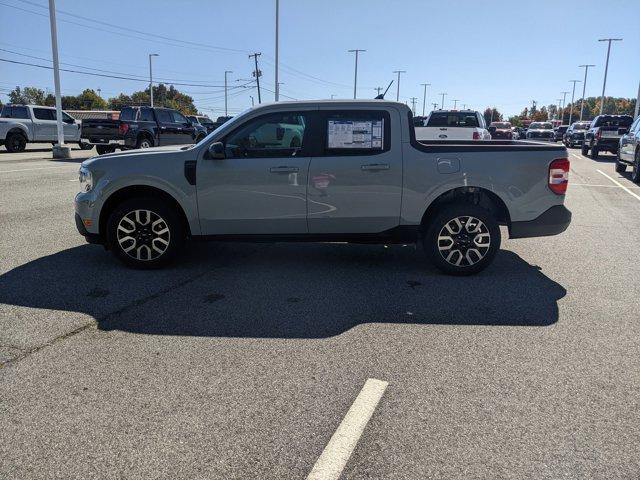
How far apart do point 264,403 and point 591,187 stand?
525 inches

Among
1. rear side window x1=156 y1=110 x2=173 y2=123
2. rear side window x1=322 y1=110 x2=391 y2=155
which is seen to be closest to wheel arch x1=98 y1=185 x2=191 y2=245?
rear side window x1=322 y1=110 x2=391 y2=155

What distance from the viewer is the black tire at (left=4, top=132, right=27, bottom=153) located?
22891mm

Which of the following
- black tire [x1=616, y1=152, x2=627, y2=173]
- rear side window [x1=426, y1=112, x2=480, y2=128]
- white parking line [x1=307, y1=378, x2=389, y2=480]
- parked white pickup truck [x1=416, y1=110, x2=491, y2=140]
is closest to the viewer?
white parking line [x1=307, y1=378, x2=389, y2=480]

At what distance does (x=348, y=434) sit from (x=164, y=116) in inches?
834

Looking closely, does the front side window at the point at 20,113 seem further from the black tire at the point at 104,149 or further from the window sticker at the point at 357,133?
the window sticker at the point at 357,133

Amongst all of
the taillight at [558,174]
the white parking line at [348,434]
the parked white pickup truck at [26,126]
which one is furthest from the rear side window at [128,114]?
the white parking line at [348,434]

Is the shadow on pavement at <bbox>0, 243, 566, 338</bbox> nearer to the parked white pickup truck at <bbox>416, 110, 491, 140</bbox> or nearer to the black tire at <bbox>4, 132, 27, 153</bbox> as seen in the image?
the parked white pickup truck at <bbox>416, 110, 491, 140</bbox>

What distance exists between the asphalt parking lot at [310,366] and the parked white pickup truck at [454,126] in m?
9.04

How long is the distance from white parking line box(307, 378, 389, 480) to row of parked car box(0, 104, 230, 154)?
18540 millimetres

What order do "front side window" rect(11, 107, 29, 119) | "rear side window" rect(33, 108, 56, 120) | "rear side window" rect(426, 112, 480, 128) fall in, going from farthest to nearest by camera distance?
"rear side window" rect(33, 108, 56, 120) < "front side window" rect(11, 107, 29, 119) < "rear side window" rect(426, 112, 480, 128)

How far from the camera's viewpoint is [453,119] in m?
17.1

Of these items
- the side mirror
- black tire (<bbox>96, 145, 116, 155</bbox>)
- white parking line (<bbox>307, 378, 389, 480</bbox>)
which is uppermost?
the side mirror

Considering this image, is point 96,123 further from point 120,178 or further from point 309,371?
point 309,371

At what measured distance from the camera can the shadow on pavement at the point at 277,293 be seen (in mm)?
4559
